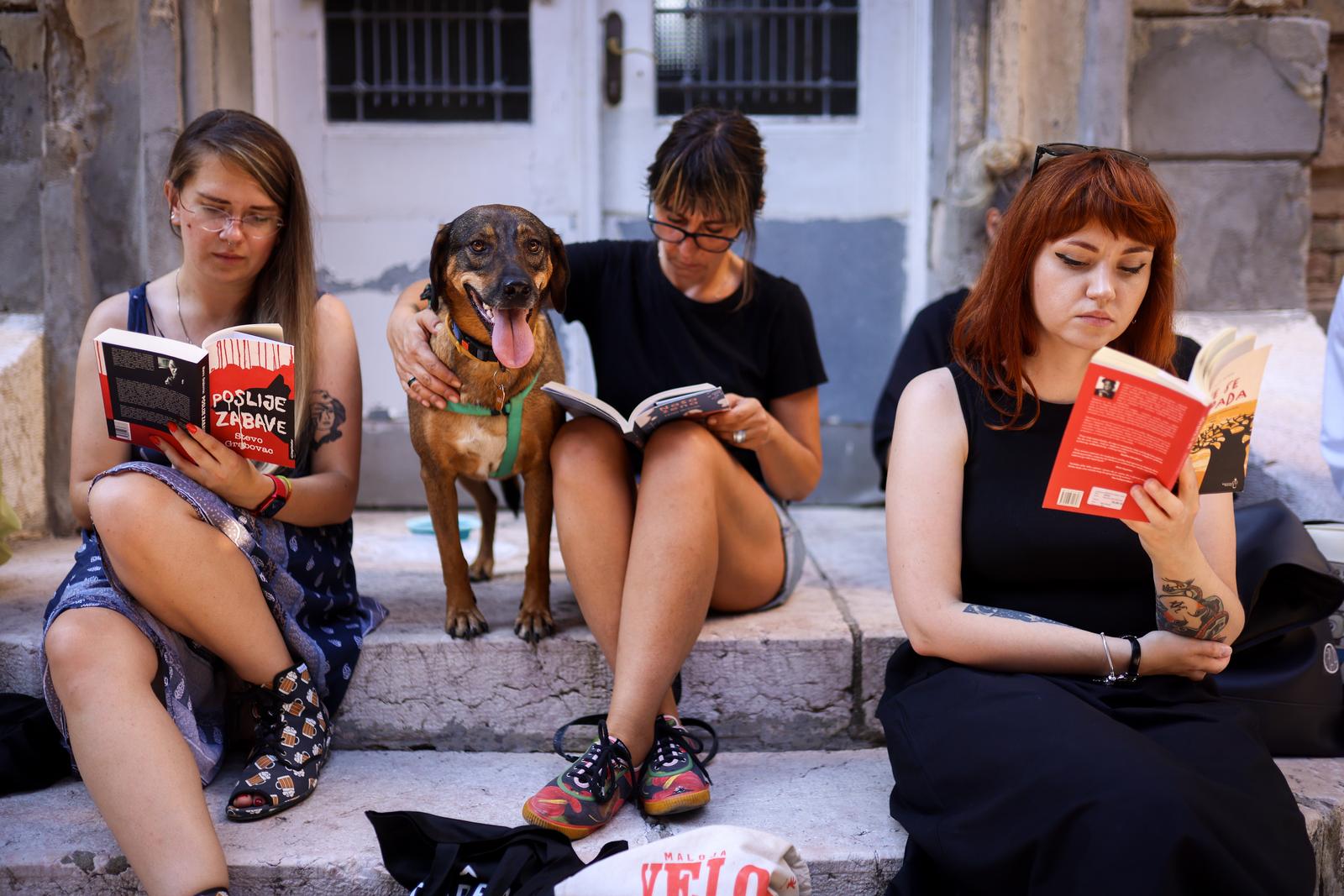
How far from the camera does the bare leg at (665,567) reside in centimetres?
209

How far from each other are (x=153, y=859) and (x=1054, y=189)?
184cm

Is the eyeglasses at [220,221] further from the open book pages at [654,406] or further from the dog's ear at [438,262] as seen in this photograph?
the open book pages at [654,406]

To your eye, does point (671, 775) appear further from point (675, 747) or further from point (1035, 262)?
point (1035, 262)

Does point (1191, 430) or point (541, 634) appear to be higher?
point (1191, 430)

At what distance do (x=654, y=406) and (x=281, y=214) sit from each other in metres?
0.92

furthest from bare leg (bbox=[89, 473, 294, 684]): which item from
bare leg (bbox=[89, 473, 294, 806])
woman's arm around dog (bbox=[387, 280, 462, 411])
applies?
woman's arm around dog (bbox=[387, 280, 462, 411])

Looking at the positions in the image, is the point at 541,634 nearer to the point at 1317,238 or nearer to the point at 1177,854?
the point at 1177,854

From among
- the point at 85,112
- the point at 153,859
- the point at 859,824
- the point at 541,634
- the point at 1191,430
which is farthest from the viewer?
the point at 85,112

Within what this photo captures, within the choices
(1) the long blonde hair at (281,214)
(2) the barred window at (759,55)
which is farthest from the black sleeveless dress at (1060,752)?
(2) the barred window at (759,55)

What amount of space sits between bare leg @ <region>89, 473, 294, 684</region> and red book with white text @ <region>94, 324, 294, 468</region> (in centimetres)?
12

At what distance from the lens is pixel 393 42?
12.9 ft

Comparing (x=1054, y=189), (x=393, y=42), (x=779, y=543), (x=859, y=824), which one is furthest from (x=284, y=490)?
(x=393, y=42)

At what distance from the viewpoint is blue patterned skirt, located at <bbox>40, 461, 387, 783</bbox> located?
2.03 metres

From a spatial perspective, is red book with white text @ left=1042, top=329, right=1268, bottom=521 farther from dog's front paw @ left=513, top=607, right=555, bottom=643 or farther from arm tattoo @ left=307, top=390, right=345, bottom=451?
arm tattoo @ left=307, top=390, right=345, bottom=451
